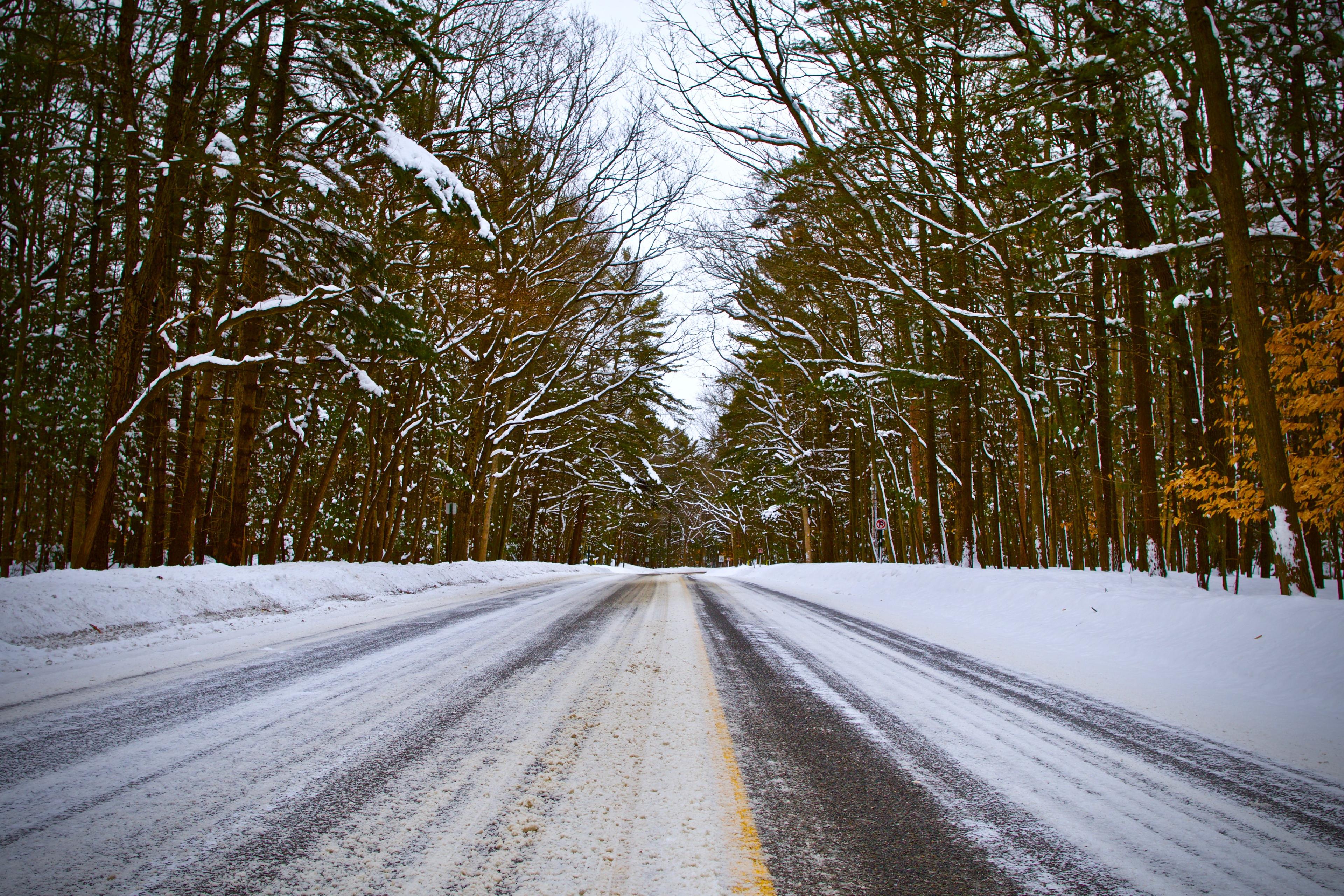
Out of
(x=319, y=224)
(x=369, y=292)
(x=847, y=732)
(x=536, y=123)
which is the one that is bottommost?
(x=847, y=732)

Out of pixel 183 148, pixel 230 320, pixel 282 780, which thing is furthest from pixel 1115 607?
pixel 183 148

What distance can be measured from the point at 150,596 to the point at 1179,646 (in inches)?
427

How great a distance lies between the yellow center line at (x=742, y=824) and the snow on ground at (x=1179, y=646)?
9.41ft

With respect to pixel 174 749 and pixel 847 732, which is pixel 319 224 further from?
pixel 847 732

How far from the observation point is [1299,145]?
9.86 meters

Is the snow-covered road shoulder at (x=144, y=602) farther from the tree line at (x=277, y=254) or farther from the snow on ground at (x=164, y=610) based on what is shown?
the tree line at (x=277, y=254)

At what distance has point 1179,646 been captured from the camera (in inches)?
238

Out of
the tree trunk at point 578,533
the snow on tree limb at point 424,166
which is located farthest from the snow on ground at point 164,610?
the tree trunk at point 578,533

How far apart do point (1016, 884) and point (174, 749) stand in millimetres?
3483

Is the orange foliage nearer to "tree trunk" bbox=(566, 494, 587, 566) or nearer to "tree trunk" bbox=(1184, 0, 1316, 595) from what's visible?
"tree trunk" bbox=(1184, 0, 1316, 595)

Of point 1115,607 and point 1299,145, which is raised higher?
point 1299,145

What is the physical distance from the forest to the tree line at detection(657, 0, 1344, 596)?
9 centimetres

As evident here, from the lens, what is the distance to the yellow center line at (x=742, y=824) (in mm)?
1787

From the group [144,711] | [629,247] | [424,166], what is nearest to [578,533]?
[629,247]
